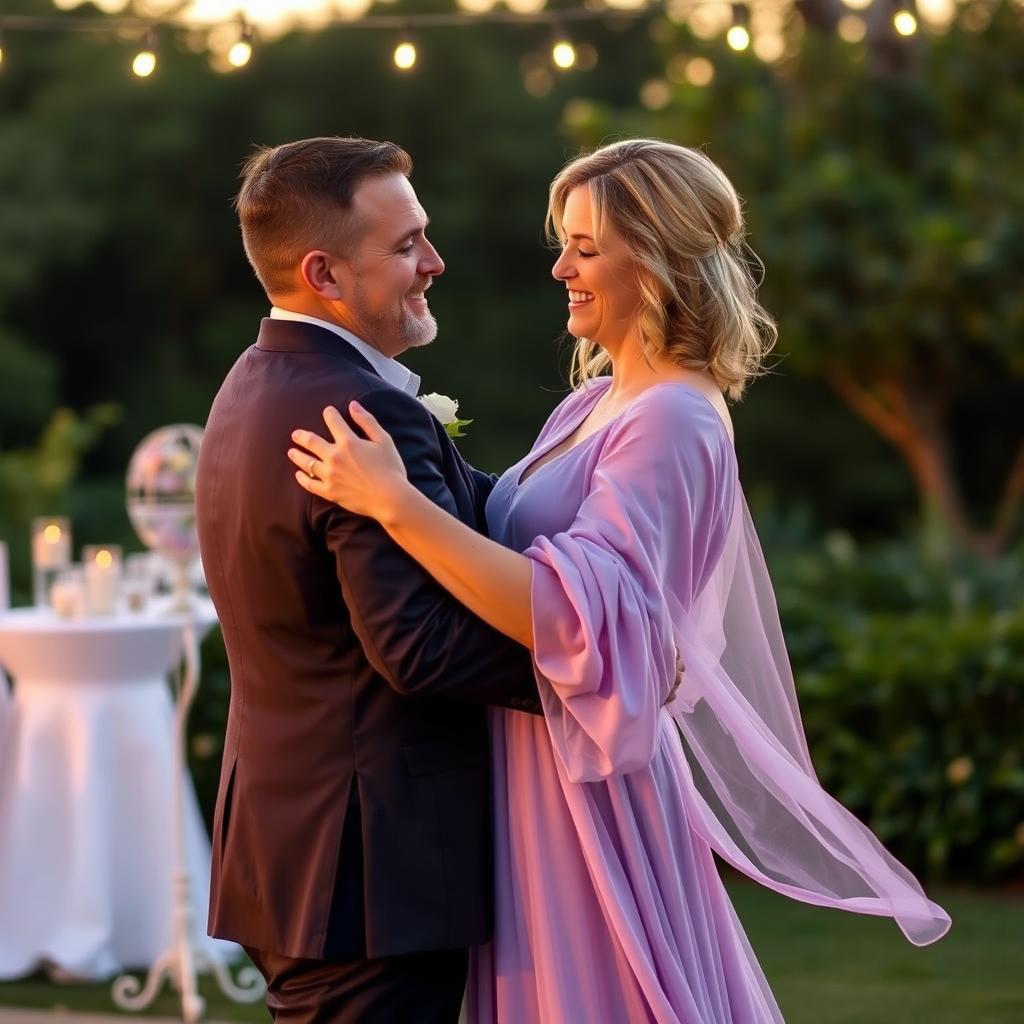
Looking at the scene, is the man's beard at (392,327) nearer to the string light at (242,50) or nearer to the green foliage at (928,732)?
the string light at (242,50)

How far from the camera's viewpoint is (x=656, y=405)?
8.75 ft

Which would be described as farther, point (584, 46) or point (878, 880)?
point (584, 46)

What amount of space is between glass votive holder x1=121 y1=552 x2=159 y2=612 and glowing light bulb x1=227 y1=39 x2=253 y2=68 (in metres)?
1.85

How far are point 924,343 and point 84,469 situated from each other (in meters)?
10.2

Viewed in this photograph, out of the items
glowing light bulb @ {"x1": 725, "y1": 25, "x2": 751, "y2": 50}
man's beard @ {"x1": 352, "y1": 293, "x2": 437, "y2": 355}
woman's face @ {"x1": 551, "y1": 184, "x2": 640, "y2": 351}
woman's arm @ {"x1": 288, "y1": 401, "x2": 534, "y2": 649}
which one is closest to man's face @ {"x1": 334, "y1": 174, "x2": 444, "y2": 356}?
man's beard @ {"x1": 352, "y1": 293, "x2": 437, "y2": 355}

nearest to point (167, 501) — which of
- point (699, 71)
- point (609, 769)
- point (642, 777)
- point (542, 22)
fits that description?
point (642, 777)

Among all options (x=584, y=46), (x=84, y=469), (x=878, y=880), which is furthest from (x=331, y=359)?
(x=584, y=46)

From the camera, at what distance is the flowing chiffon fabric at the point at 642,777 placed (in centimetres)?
252

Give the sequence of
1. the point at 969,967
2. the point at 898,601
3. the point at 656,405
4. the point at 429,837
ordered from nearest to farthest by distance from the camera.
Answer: the point at 429,837, the point at 656,405, the point at 969,967, the point at 898,601

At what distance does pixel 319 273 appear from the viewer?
2596 millimetres

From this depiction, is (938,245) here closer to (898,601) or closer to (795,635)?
(898,601)

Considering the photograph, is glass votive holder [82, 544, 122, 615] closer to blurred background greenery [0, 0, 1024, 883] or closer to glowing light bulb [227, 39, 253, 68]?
blurred background greenery [0, 0, 1024, 883]

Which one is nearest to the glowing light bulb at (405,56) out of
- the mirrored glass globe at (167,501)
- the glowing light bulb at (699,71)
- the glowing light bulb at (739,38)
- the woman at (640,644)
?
the glowing light bulb at (739,38)

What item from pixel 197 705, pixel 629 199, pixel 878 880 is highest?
pixel 629 199
